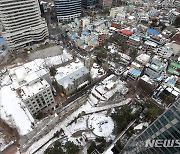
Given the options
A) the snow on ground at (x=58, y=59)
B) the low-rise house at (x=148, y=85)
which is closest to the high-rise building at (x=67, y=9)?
the snow on ground at (x=58, y=59)

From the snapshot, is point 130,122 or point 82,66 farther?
point 82,66

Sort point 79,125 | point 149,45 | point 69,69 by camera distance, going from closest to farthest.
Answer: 1. point 79,125
2. point 69,69
3. point 149,45

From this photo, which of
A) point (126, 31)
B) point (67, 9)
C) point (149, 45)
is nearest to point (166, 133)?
point (149, 45)

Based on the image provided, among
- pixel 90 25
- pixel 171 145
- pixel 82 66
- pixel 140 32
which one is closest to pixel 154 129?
pixel 171 145

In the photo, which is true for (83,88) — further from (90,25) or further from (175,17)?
(175,17)

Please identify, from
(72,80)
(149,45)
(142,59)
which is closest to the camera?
(72,80)

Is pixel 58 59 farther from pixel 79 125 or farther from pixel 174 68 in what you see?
pixel 174 68

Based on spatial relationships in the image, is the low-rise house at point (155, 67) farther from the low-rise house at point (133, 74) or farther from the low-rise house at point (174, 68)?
the low-rise house at point (133, 74)
